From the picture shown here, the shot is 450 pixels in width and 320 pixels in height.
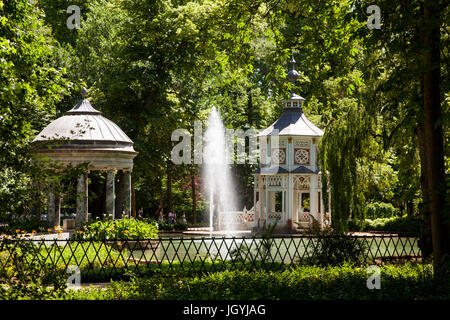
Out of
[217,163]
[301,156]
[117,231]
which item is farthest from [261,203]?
[117,231]

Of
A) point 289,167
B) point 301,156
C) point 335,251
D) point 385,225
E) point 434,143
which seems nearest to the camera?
point 434,143

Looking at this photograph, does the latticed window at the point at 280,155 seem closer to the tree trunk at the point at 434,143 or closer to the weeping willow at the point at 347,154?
the weeping willow at the point at 347,154

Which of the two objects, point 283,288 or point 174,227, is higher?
point 283,288

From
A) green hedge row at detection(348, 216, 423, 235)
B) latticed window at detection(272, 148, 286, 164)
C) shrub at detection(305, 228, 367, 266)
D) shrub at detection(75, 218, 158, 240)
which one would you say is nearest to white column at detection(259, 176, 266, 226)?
latticed window at detection(272, 148, 286, 164)

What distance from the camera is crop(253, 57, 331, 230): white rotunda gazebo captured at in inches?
1131

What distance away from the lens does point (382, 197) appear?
3741 cm

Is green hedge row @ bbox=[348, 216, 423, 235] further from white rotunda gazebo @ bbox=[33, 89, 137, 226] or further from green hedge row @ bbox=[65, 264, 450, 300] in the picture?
green hedge row @ bbox=[65, 264, 450, 300]

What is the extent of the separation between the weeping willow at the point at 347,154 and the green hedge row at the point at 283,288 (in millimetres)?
12278

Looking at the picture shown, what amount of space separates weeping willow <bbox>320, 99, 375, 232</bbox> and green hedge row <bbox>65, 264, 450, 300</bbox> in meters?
12.3

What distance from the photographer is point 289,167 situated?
28.9 meters

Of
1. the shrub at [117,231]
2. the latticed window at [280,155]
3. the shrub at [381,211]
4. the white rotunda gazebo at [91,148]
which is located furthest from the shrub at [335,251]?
the shrub at [381,211]

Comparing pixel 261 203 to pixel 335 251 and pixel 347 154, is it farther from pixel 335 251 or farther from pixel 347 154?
pixel 335 251

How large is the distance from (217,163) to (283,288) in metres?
29.1
